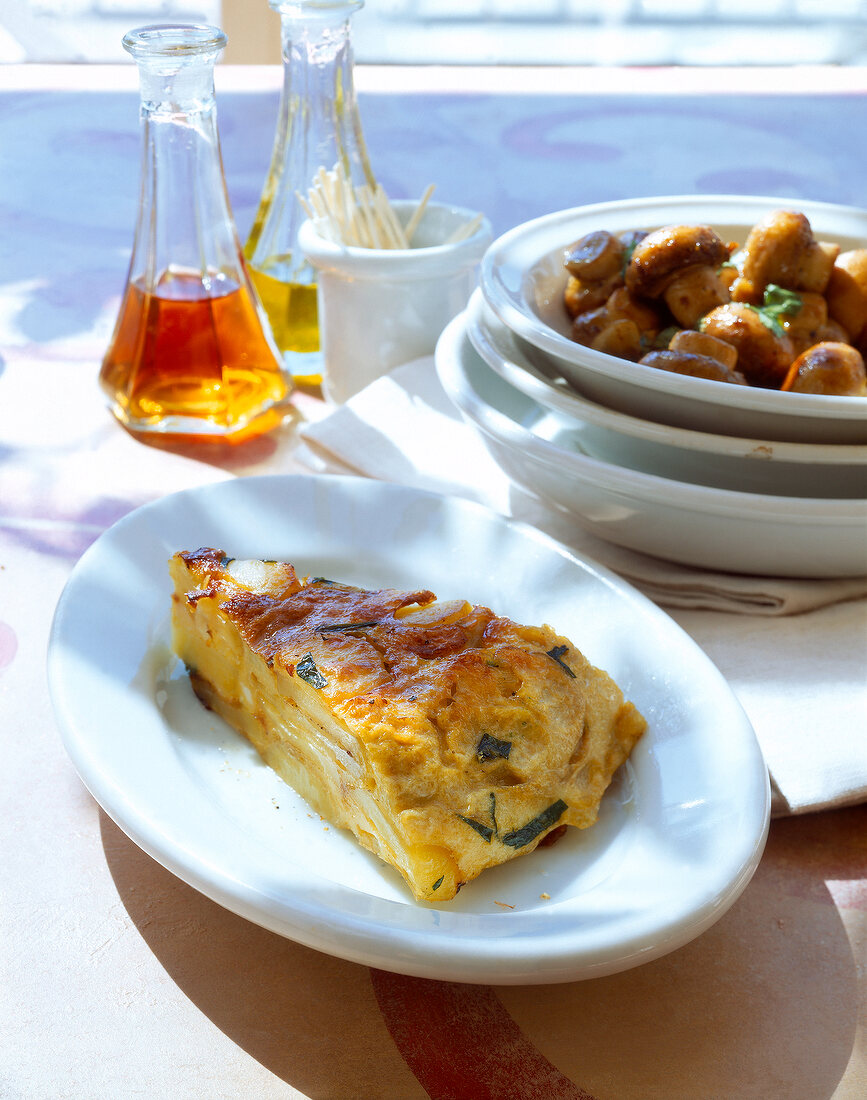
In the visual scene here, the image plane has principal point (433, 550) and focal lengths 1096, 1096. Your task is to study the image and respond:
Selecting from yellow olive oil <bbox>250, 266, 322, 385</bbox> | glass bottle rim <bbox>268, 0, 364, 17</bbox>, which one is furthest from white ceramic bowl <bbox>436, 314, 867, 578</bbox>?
glass bottle rim <bbox>268, 0, 364, 17</bbox>

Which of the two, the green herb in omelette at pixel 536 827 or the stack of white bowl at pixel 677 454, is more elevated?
the stack of white bowl at pixel 677 454

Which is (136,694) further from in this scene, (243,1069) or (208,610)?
(243,1069)

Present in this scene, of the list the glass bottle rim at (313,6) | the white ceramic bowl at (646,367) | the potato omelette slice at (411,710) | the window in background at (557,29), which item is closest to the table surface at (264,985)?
the potato omelette slice at (411,710)

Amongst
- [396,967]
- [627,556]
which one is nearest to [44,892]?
[396,967]

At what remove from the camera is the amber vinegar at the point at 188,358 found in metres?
1.41

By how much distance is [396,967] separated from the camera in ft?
2.18

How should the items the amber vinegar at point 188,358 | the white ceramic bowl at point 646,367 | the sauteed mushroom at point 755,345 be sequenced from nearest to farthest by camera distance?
the white ceramic bowl at point 646,367
the sauteed mushroom at point 755,345
the amber vinegar at point 188,358

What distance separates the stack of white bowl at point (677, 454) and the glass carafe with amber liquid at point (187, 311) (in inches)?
12.1

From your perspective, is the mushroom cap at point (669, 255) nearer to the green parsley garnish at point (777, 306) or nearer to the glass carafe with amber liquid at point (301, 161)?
the green parsley garnish at point (777, 306)

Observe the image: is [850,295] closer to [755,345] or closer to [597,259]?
[755,345]

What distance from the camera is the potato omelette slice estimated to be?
0.78 m

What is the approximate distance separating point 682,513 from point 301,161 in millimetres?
834

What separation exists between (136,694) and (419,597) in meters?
0.25

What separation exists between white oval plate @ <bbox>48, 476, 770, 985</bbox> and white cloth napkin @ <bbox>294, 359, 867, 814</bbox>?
0.10m
